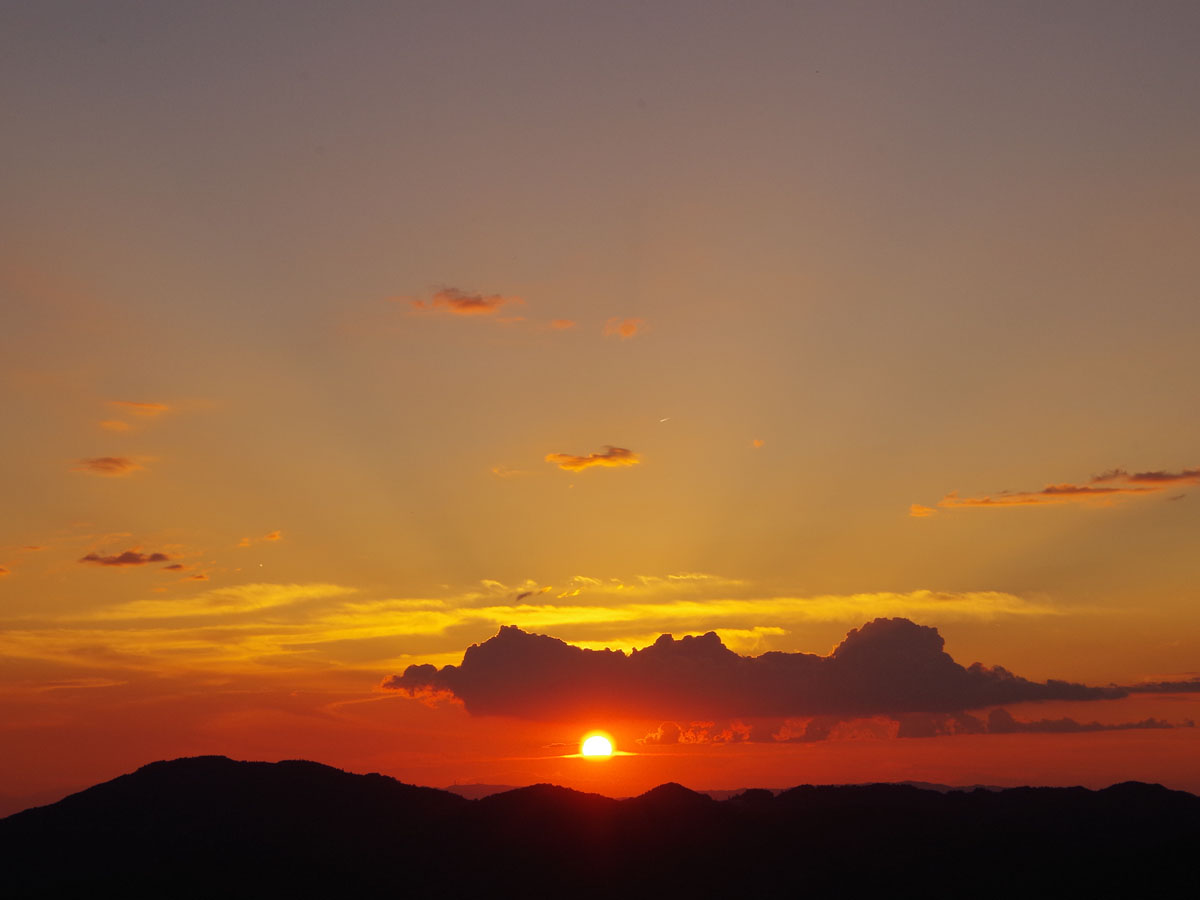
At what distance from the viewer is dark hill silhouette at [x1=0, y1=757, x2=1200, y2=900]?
15412 centimetres

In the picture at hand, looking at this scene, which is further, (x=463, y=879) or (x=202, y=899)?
(x=463, y=879)

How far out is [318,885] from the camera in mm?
150750

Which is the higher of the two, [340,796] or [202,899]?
[340,796]

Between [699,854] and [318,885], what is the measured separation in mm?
56780

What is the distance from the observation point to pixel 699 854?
16812 centimetres

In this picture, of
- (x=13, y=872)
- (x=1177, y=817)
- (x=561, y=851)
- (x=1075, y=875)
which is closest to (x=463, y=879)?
(x=561, y=851)

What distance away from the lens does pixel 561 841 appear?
171000mm

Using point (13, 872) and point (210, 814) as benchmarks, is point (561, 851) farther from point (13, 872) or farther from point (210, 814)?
point (13, 872)

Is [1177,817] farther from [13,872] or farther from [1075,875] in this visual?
[13,872]

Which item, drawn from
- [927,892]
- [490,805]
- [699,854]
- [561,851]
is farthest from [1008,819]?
[490,805]

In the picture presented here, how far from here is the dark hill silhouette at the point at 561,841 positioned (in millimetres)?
154125

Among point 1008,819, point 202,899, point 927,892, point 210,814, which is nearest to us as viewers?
point 202,899

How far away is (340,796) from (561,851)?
38.4 metres

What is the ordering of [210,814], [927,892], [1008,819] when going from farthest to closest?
[1008,819] → [210,814] → [927,892]
